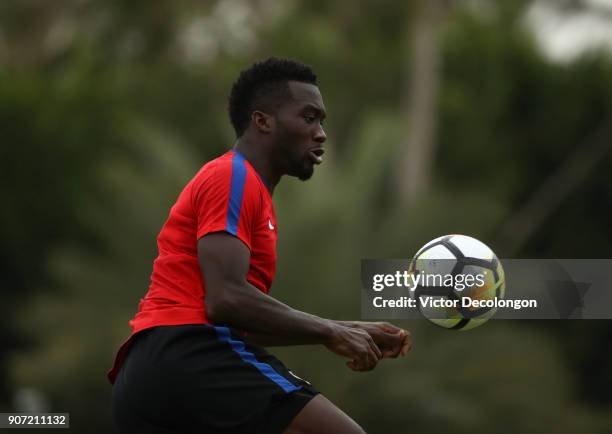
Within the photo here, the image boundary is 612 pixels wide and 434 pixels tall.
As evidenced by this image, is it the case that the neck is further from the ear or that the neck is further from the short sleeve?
the short sleeve

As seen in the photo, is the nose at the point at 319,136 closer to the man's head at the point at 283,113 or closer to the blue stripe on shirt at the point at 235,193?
the man's head at the point at 283,113

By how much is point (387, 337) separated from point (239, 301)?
0.84 metres

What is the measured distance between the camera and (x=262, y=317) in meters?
5.49

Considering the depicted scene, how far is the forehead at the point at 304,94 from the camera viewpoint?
243 inches

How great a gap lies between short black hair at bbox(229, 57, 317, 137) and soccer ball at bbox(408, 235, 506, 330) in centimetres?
118

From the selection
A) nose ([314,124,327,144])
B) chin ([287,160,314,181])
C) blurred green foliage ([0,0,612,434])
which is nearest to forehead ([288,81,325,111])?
nose ([314,124,327,144])

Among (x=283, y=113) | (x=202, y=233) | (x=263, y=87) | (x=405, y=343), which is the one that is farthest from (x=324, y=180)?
(x=202, y=233)

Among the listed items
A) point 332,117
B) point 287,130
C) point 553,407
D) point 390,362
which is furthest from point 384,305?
point 332,117

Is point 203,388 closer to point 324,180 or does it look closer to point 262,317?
point 262,317

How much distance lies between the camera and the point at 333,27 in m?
25.8

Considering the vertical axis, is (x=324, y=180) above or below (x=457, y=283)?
above

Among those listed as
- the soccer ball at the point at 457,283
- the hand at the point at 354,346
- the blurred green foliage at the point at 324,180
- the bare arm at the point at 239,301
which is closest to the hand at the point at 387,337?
the hand at the point at 354,346

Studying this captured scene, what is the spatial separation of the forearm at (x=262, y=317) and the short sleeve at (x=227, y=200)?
0.23 meters

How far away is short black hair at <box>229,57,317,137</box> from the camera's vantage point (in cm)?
619
